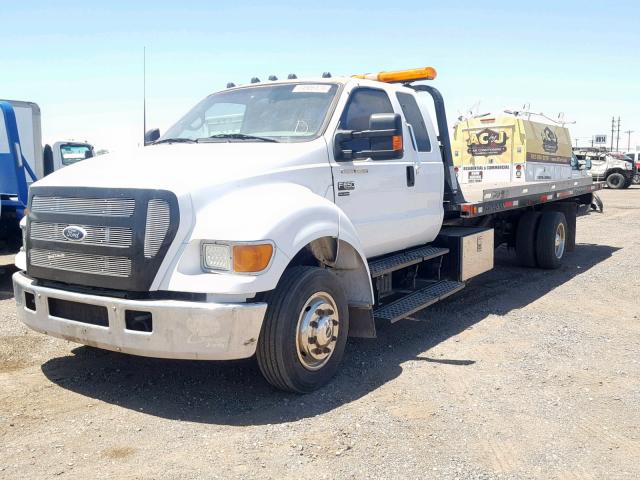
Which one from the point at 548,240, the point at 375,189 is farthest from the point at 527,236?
the point at 375,189

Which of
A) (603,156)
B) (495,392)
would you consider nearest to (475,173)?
(495,392)

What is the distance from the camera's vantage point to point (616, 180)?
32938mm

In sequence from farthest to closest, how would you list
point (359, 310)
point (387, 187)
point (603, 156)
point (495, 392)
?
point (603, 156), point (387, 187), point (359, 310), point (495, 392)

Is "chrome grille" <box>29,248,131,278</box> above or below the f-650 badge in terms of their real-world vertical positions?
below

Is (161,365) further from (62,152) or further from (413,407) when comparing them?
(62,152)

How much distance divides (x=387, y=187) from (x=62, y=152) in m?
14.1

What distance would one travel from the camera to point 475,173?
13164 mm

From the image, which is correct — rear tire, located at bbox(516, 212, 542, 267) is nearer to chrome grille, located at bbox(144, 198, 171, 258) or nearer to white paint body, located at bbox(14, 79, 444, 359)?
white paint body, located at bbox(14, 79, 444, 359)

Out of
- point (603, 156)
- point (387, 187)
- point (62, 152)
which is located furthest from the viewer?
point (603, 156)

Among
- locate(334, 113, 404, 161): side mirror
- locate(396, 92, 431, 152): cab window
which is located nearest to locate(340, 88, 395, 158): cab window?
locate(334, 113, 404, 161): side mirror

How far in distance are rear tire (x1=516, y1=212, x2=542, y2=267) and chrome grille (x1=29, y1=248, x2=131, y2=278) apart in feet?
22.3

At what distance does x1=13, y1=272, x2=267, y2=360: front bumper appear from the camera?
12.4 ft

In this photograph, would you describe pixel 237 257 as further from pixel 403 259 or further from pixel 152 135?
pixel 152 135

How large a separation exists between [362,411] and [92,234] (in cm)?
200
